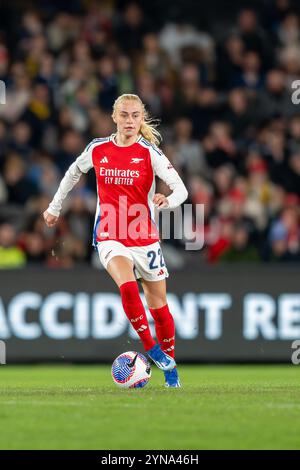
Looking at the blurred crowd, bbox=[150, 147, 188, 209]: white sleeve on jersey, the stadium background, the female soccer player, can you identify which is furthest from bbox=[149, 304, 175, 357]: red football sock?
the blurred crowd

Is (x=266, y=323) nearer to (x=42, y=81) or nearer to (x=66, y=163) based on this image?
(x=66, y=163)

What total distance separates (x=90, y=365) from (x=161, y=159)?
5.14 meters

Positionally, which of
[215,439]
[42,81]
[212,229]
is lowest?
[215,439]

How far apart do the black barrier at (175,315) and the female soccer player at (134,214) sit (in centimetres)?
432

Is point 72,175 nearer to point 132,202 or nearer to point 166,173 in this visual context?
point 132,202

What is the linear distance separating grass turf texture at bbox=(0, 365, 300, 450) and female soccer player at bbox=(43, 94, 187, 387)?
1.92 feet

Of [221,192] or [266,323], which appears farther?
[221,192]

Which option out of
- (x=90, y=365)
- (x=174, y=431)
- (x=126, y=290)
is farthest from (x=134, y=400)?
(x=90, y=365)

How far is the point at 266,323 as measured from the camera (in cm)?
1462

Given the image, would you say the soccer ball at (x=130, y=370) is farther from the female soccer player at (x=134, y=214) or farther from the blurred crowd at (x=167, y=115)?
the blurred crowd at (x=167, y=115)

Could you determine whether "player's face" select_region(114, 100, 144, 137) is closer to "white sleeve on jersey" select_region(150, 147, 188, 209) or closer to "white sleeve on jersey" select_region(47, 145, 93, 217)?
"white sleeve on jersey" select_region(150, 147, 188, 209)

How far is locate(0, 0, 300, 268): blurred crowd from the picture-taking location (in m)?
15.9

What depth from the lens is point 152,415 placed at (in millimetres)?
8398

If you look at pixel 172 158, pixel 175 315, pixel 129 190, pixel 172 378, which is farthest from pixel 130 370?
pixel 172 158
